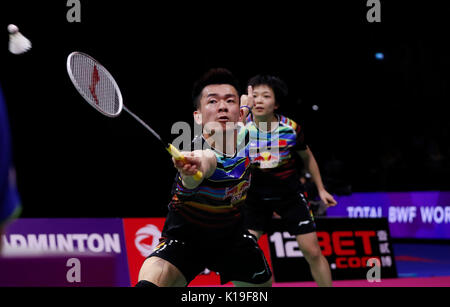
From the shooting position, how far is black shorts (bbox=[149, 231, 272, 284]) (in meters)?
2.84

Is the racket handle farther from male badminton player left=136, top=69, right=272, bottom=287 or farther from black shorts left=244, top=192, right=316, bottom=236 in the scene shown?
black shorts left=244, top=192, right=316, bottom=236

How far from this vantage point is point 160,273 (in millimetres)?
2689

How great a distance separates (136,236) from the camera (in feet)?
19.4

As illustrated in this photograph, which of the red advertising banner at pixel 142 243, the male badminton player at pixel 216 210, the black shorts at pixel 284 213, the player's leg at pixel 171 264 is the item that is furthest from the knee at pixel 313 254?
the player's leg at pixel 171 264

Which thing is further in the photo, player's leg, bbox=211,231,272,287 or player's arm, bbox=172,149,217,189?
player's leg, bbox=211,231,272,287

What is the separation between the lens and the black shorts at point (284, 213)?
4.57m

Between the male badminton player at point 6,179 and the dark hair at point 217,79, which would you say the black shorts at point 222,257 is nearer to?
the dark hair at point 217,79

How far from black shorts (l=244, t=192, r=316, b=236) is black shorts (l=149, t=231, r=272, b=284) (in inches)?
59.9

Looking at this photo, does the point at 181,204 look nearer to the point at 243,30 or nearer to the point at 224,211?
the point at 224,211

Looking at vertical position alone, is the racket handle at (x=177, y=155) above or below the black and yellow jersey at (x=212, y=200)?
above

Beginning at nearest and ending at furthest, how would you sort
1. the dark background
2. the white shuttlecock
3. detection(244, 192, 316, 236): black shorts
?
the white shuttlecock → detection(244, 192, 316, 236): black shorts → the dark background

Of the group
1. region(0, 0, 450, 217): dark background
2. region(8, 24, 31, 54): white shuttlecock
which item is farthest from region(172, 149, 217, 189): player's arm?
region(0, 0, 450, 217): dark background

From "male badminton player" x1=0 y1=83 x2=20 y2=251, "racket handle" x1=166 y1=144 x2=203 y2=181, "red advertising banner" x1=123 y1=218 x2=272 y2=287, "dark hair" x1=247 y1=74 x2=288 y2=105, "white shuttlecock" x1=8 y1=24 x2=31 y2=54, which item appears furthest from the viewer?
"red advertising banner" x1=123 y1=218 x2=272 y2=287

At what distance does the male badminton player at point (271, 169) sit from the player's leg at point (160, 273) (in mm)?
1933
